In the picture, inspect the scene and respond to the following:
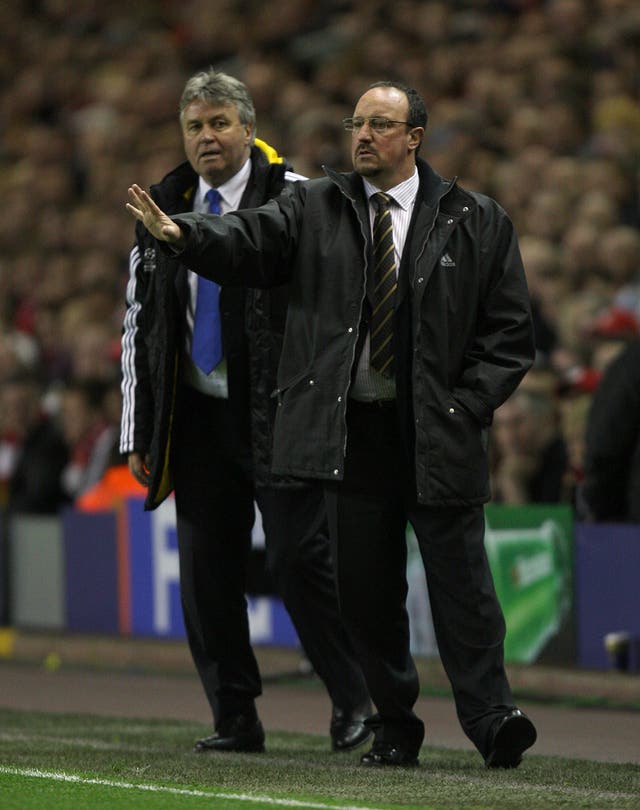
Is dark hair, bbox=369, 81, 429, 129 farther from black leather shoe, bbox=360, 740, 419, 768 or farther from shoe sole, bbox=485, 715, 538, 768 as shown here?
black leather shoe, bbox=360, 740, 419, 768

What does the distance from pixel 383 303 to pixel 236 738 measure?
1826mm

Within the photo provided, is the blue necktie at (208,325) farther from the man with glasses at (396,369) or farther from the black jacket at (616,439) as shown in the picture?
the black jacket at (616,439)

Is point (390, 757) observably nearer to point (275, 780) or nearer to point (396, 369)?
point (275, 780)

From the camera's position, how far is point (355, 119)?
6152 mm

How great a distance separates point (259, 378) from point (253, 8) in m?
11.4

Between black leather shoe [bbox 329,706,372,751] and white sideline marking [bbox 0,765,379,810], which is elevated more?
white sideline marking [bbox 0,765,379,810]

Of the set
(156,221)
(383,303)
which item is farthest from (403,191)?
(156,221)

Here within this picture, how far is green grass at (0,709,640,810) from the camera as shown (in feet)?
17.8

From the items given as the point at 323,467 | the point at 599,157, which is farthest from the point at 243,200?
the point at 599,157

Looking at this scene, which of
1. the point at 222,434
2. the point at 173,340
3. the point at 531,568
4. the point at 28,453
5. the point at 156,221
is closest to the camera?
the point at 156,221

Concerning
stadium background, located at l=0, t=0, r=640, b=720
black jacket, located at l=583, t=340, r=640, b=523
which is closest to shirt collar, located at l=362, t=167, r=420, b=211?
stadium background, located at l=0, t=0, r=640, b=720

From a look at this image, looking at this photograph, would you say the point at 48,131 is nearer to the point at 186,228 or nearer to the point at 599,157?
the point at 599,157

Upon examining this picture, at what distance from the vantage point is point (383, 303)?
6.09 metres

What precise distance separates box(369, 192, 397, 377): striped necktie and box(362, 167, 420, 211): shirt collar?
112mm
